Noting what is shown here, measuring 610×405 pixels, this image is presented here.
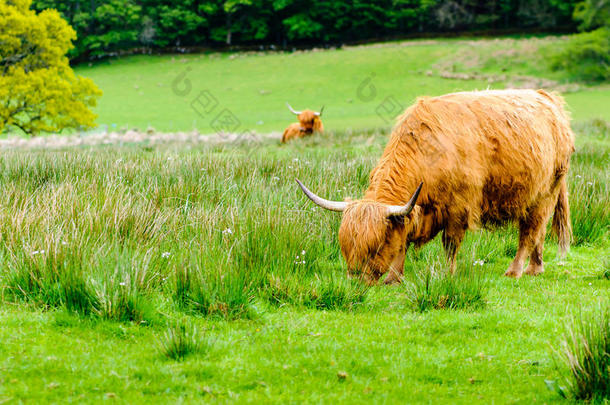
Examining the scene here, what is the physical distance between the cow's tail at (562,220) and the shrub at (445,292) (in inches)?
84.2

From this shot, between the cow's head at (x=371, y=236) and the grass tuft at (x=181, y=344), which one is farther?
the cow's head at (x=371, y=236)

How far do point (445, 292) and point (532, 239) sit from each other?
183cm

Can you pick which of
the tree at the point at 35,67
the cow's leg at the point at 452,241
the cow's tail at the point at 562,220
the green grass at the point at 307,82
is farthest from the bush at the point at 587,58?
the cow's leg at the point at 452,241

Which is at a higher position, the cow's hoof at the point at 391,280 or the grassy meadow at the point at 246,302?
the grassy meadow at the point at 246,302

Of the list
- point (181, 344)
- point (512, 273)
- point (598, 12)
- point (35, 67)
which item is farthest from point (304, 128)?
point (598, 12)

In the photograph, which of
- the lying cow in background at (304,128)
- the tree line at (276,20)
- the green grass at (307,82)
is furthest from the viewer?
the tree line at (276,20)

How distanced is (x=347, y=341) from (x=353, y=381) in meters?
0.58

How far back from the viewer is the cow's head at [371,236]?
193 inches

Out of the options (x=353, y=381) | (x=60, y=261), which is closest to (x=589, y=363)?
(x=353, y=381)

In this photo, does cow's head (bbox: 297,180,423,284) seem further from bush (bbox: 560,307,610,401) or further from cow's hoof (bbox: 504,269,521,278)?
bush (bbox: 560,307,610,401)

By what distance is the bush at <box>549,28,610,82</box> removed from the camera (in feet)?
114

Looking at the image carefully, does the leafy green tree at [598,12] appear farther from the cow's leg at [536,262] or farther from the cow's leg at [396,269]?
the cow's leg at [396,269]

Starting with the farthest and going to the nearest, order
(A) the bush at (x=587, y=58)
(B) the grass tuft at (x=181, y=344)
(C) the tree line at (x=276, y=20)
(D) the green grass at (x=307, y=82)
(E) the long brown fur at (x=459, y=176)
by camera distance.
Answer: (C) the tree line at (x=276, y=20) < (A) the bush at (x=587, y=58) < (D) the green grass at (x=307, y=82) < (E) the long brown fur at (x=459, y=176) < (B) the grass tuft at (x=181, y=344)

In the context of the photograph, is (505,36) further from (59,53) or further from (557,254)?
(557,254)
